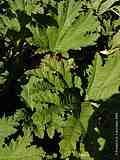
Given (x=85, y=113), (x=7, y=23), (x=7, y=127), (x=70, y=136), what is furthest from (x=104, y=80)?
(x=7, y=23)

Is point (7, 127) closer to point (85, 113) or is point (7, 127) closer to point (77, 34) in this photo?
point (85, 113)

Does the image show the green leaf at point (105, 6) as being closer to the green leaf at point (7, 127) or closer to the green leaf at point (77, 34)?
the green leaf at point (77, 34)

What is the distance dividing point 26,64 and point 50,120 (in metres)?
0.64

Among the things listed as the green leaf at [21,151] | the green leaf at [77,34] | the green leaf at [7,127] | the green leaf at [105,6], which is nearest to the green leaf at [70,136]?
the green leaf at [21,151]

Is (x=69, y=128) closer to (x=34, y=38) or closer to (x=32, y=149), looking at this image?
(x=32, y=149)

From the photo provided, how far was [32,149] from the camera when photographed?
202 cm

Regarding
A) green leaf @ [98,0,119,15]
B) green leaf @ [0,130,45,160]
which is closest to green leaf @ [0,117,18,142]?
green leaf @ [0,130,45,160]

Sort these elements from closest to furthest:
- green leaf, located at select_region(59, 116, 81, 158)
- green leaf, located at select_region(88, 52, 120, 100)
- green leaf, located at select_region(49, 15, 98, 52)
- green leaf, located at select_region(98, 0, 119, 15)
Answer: green leaf, located at select_region(59, 116, 81, 158) → green leaf, located at select_region(88, 52, 120, 100) → green leaf, located at select_region(49, 15, 98, 52) → green leaf, located at select_region(98, 0, 119, 15)

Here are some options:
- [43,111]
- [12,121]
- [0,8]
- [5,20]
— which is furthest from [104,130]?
[0,8]

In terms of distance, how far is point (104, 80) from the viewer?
2135 millimetres

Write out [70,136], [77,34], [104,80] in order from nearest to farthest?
[70,136], [104,80], [77,34]

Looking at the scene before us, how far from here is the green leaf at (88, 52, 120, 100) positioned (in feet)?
7.00

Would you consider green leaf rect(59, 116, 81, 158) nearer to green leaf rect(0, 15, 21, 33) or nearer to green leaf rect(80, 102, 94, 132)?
green leaf rect(80, 102, 94, 132)

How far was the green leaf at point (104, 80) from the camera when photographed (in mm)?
2135
